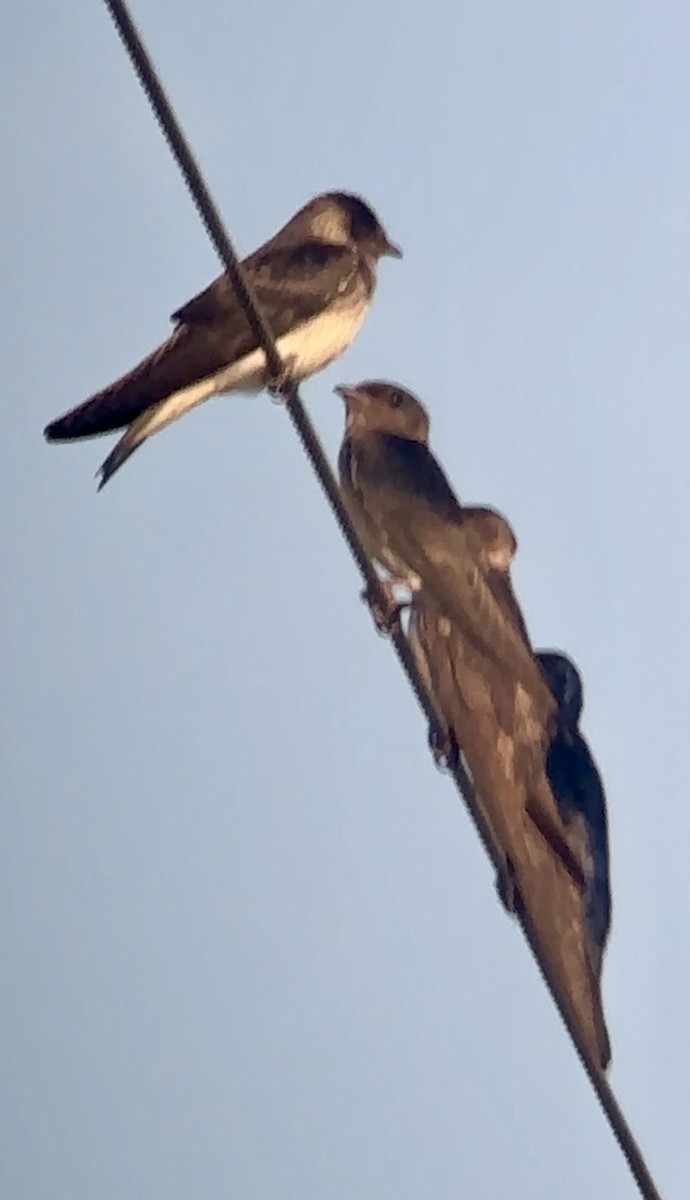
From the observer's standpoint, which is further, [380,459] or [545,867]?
[380,459]

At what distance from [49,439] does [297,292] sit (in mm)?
1161

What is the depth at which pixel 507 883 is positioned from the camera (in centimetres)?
298

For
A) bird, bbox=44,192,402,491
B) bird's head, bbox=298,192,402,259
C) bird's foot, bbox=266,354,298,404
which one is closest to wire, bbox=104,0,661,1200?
bird's foot, bbox=266,354,298,404

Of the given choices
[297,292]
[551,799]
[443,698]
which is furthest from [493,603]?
[297,292]

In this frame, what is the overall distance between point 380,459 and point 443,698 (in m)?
0.70

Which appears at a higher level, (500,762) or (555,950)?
(500,762)

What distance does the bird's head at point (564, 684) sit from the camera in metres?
3.63

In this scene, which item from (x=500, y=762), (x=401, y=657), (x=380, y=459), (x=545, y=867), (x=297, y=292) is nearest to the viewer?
(x=401, y=657)

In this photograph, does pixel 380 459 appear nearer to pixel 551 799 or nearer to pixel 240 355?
pixel 240 355

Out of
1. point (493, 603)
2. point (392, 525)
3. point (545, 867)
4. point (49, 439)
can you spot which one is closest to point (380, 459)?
point (392, 525)

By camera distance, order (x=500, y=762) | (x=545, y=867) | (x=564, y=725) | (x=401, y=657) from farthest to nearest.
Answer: (x=564, y=725)
(x=500, y=762)
(x=545, y=867)
(x=401, y=657)

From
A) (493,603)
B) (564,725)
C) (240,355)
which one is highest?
(240,355)

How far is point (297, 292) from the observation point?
433 cm

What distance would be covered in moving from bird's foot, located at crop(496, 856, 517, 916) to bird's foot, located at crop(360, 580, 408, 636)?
0.42 meters
